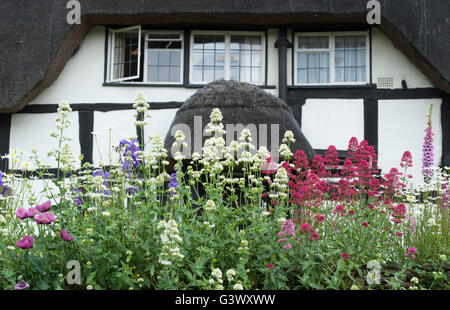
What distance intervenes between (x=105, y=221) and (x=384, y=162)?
612 cm

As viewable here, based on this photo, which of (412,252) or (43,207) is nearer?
(43,207)

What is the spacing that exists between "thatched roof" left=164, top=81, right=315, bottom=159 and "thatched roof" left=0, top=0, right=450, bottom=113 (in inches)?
78.8

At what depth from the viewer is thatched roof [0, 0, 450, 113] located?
311 inches

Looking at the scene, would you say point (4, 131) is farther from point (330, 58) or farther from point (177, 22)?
point (330, 58)

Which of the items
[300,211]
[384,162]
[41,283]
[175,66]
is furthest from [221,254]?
[175,66]

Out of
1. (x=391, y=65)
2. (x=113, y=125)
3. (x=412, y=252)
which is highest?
(x=391, y=65)

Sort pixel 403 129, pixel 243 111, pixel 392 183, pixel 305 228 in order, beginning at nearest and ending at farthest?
1. pixel 305 228
2. pixel 392 183
3. pixel 243 111
4. pixel 403 129

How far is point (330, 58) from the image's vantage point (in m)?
8.79

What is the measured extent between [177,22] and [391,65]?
3.68 m

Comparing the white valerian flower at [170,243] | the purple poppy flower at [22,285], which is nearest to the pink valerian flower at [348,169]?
the white valerian flower at [170,243]

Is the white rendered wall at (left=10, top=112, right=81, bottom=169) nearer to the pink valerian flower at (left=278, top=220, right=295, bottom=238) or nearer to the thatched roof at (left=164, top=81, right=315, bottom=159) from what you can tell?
the thatched roof at (left=164, top=81, right=315, bottom=159)

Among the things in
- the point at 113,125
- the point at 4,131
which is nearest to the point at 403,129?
the point at 113,125

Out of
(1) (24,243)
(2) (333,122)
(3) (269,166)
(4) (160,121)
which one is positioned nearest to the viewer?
(1) (24,243)

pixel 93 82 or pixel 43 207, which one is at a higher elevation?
pixel 93 82
